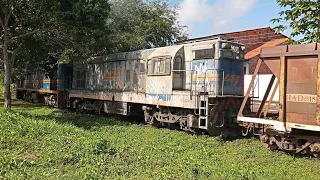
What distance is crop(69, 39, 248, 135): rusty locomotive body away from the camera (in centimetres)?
1135

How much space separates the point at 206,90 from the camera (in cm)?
1187

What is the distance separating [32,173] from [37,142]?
118 inches

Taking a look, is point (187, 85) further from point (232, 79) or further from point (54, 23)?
point (54, 23)

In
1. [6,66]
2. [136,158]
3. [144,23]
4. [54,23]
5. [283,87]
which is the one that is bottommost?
[136,158]

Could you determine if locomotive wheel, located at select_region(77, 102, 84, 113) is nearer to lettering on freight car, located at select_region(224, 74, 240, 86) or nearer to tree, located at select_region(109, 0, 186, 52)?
tree, located at select_region(109, 0, 186, 52)

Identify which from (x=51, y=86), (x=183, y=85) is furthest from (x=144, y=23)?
(x=183, y=85)

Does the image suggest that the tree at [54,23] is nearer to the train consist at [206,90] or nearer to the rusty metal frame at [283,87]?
the train consist at [206,90]

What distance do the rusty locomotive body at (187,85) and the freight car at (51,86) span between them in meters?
8.20

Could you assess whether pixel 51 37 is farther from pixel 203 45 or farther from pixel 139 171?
pixel 139 171

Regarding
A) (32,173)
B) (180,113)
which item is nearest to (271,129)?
(180,113)

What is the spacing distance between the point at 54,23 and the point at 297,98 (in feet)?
40.1

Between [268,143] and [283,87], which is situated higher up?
[283,87]

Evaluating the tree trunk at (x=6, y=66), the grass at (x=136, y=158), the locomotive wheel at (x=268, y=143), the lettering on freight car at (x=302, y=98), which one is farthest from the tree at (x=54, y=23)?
the lettering on freight car at (x=302, y=98)

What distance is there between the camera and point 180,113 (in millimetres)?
12422
